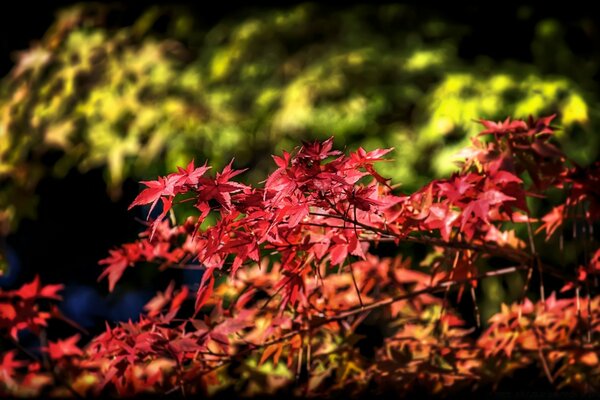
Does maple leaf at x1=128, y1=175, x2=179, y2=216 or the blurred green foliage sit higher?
maple leaf at x1=128, y1=175, x2=179, y2=216

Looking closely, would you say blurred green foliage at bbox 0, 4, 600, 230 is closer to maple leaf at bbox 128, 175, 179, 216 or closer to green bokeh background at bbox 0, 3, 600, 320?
green bokeh background at bbox 0, 3, 600, 320

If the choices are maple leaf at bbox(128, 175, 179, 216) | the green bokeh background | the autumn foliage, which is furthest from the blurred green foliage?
maple leaf at bbox(128, 175, 179, 216)

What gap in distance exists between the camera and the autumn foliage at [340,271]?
1489 mm

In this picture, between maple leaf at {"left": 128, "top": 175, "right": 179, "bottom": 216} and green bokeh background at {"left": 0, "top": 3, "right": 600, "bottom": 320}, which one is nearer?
maple leaf at {"left": 128, "top": 175, "right": 179, "bottom": 216}

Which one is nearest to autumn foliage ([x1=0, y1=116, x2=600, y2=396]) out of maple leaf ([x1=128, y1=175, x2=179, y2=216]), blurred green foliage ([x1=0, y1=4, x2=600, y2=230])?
maple leaf ([x1=128, y1=175, x2=179, y2=216])

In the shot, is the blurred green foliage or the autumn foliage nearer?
the autumn foliage

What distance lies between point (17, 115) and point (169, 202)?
9.87ft

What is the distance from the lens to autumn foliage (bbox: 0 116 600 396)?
1489 mm

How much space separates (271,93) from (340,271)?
1.65 m

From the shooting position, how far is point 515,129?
1.86 metres

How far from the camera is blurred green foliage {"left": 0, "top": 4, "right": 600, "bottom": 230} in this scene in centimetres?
348

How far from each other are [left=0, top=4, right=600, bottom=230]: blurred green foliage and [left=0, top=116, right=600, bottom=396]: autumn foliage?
3.52 ft

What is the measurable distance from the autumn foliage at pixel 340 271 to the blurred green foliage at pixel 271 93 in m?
1.07

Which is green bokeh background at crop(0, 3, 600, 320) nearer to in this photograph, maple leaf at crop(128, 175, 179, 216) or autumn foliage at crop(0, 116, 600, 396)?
autumn foliage at crop(0, 116, 600, 396)
